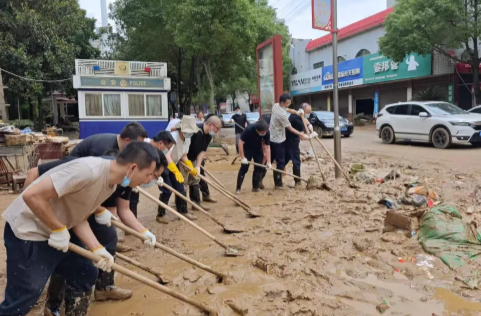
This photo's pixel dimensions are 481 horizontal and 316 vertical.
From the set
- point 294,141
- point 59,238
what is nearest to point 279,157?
point 294,141

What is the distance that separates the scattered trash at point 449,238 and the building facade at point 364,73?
16.5 metres

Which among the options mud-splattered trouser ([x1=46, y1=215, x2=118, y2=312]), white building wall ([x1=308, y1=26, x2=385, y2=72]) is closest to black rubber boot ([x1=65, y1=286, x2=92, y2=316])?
mud-splattered trouser ([x1=46, y1=215, x2=118, y2=312])

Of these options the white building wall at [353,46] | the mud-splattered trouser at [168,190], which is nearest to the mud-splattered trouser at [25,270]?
the mud-splattered trouser at [168,190]

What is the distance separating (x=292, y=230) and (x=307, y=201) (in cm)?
139

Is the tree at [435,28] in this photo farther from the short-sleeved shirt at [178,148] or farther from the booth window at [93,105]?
the short-sleeved shirt at [178,148]

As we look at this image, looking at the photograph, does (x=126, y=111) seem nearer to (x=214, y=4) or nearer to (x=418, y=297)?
(x=214, y=4)

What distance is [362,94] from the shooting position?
79.6 ft

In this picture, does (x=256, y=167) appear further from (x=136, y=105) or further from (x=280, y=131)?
(x=136, y=105)

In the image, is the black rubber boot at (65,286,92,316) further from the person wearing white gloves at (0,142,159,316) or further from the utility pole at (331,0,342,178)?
→ the utility pole at (331,0,342,178)

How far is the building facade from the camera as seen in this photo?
1881 centimetres

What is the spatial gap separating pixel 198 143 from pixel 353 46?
20971 mm

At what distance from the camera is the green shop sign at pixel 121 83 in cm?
1196

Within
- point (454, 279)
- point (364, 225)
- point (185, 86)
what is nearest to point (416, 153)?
point (364, 225)

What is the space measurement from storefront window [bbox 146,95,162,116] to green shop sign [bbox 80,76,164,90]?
328mm
